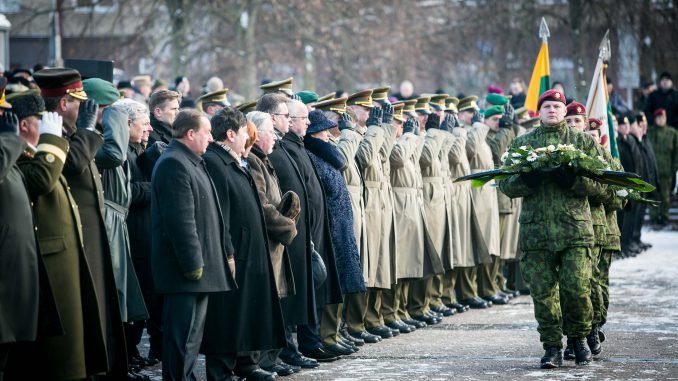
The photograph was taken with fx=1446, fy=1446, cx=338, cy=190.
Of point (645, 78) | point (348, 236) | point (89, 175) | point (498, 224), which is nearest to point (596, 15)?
point (645, 78)

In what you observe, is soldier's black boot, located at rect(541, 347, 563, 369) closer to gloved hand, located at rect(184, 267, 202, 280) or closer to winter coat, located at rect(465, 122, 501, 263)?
gloved hand, located at rect(184, 267, 202, 280)

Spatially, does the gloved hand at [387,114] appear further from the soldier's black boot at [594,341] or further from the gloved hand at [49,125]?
the gloved hand at [49,125]

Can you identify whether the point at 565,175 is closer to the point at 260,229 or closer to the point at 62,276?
the point at 260,229

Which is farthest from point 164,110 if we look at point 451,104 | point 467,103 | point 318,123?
point 467,103

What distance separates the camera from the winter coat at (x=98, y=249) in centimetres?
881

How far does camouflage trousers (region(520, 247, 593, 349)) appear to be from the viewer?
1087 cm

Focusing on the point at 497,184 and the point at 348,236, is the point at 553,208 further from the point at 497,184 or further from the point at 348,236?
the point at 348,236

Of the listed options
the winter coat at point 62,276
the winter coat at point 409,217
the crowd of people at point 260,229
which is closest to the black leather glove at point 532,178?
the crowd of people at point 260,229

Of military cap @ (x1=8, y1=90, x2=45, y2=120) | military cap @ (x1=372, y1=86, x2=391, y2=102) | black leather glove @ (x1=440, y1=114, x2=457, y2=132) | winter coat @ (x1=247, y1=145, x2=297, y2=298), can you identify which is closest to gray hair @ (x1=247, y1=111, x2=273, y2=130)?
winter coat @ (x1=247, y1=145, x2=297, y2=298)

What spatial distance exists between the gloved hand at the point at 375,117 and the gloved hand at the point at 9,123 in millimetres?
5557

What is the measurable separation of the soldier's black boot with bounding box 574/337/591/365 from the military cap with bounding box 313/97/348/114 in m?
2.98

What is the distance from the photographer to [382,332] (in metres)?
12.9

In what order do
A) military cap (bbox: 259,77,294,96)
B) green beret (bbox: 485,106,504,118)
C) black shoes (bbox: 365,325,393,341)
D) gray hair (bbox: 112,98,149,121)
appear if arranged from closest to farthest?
gray hair (bbox: 112,98,149,121) → military cap (bbox: 259,77,294,96) → black shoes (bbox: 365,325,393,341) → green beret (bbox: 485,106,504,118)

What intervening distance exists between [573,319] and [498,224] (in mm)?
5129
